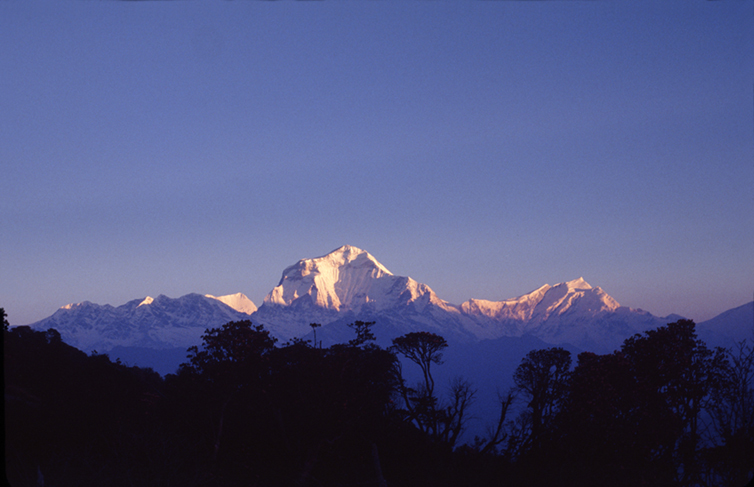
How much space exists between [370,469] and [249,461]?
26.4ft

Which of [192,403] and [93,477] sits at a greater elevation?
[192,403]

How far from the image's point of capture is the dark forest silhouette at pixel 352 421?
36.1 meters

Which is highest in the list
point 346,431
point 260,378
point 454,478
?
point 260,378

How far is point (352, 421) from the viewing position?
4081cm

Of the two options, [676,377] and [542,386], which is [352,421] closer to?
[542,386]

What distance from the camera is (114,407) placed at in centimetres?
4731

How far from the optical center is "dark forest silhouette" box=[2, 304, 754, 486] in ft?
118

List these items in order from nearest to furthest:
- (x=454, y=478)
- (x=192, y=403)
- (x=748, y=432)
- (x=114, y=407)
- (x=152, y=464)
→ (x=748, y=432)
(x=152, y=464)
(x=454, y=478)
(x=192, y=403)
(x=114, y=407)

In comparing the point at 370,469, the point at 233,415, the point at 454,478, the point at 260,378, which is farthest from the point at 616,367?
the point at 233,415

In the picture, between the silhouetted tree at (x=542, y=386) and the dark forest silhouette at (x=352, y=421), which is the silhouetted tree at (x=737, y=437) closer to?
the dark forest silhouette at (x=352, y=421)

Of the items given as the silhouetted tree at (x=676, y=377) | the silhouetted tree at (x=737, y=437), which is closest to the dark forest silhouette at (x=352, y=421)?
the silhouetted tree at (x=676, y=377)

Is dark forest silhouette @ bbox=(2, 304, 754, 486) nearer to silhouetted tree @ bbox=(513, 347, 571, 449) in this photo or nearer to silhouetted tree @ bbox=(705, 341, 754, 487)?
silhouetted tree @ bbox=(513, 347, 571, 449)

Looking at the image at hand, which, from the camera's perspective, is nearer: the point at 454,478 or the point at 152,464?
the point at 152,464

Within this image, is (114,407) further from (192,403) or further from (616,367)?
(616,367)
